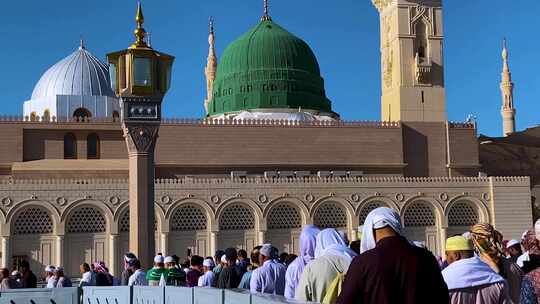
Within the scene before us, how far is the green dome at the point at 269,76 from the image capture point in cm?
3559

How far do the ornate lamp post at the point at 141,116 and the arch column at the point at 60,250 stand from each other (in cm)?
1331

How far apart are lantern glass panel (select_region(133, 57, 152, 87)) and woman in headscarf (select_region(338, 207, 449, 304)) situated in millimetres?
7943

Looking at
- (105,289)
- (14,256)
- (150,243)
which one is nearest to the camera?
(105,289)

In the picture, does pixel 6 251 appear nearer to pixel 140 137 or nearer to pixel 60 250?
pixel 60 250

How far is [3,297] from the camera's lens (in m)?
5.96

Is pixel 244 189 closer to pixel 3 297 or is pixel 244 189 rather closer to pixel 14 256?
pixel 14 256

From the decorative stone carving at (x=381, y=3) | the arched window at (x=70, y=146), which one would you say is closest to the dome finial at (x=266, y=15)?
the decorative stone carving at (x=381, y=3)

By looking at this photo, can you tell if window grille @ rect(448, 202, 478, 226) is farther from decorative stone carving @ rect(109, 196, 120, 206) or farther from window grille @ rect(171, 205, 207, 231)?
decorative stone carving @ rect(109, 196, 120, 206)

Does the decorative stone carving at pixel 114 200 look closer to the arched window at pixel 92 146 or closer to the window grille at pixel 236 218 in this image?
the window grille at pixel 236 218

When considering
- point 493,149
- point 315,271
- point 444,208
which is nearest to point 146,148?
point 315,271

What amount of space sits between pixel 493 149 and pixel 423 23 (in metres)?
7.80

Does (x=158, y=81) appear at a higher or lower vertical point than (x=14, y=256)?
higher

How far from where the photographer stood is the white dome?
3152cm

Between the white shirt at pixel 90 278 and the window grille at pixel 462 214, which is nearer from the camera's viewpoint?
the white shirt at pixel 90 278
